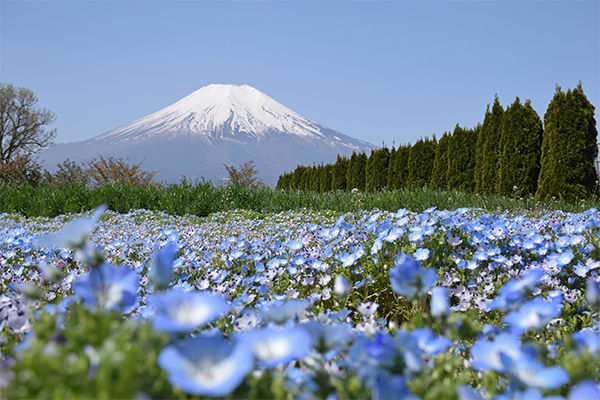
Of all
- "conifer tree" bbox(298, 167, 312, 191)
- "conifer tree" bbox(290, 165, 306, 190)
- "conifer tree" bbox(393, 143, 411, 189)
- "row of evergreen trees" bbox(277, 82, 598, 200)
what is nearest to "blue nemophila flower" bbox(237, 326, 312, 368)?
"row of evergreen trees" bbox(277, 82, 598, 200)

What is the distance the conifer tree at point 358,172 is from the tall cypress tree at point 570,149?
781 centimetres

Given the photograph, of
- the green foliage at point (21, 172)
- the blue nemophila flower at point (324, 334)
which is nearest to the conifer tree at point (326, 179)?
the green foliage at point (21, 172)

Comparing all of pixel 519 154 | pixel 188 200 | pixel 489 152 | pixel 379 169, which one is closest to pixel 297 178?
pixel 379 169

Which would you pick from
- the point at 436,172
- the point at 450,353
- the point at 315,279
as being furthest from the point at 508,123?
the point at 450,353

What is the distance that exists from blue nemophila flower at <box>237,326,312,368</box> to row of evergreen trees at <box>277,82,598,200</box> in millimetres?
8527

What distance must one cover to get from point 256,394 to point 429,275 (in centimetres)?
48

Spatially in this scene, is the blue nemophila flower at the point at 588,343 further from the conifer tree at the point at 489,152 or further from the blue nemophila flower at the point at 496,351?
the conifer tree at the point at 489,152

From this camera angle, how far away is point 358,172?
16172 millimetres

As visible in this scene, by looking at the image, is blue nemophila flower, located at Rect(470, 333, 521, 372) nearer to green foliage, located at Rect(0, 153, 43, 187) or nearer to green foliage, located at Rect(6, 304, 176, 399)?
green foliage, located at Rect(6, 304, 176, 399)

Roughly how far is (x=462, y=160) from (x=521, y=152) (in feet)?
6.41

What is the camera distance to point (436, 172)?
1214 cm

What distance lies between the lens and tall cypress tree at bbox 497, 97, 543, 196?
9305mm

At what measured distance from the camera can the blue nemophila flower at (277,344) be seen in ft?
1.93

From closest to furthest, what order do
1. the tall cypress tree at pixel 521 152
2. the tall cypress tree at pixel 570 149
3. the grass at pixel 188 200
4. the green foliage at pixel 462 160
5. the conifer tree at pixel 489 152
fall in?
the grass at pixel 188 200
the tall cypress tree at pixel 570 149
the tall cypress tree at pixel 521 152
the conifer tree at pixel 489 152
the green foliage at pixel 462 160
